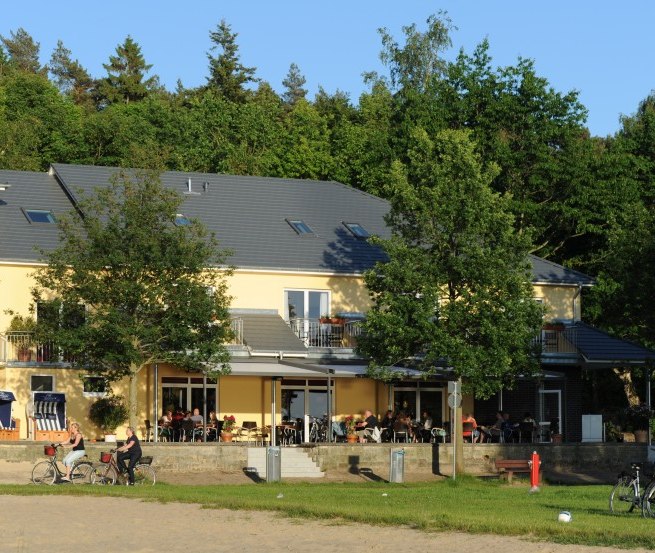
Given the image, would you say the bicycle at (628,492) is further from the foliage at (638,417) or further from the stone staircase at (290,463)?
the foliage at (638,417)

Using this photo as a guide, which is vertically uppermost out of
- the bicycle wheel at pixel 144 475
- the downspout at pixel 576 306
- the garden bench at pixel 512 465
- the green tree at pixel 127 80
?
the green tree at pixel 127 80

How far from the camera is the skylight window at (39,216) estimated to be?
4597 cm

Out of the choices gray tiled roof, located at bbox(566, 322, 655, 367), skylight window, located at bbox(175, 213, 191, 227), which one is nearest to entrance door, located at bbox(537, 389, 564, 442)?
gray tiled roof, located at bbox(566, 322, 655, 367)

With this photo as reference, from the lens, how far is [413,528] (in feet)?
72.7

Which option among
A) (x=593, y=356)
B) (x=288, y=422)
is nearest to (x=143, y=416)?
(x=288, y=422)

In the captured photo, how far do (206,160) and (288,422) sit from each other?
24.2m

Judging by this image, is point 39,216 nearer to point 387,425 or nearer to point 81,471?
point 387,425

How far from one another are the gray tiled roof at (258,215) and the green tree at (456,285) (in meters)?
5.97

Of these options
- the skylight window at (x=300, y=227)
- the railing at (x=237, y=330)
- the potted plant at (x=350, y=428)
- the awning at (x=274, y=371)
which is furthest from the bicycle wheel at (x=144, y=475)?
the skylight window at (x=300, y=227)

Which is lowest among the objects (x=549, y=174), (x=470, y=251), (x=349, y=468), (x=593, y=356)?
(x=349, y=468)

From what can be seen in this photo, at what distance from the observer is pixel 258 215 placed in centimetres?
4966

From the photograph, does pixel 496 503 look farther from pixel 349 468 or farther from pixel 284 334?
pixel 284 334

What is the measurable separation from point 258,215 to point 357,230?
135 inches

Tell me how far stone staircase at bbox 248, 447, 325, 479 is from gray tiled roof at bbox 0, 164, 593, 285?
26.5 ft
